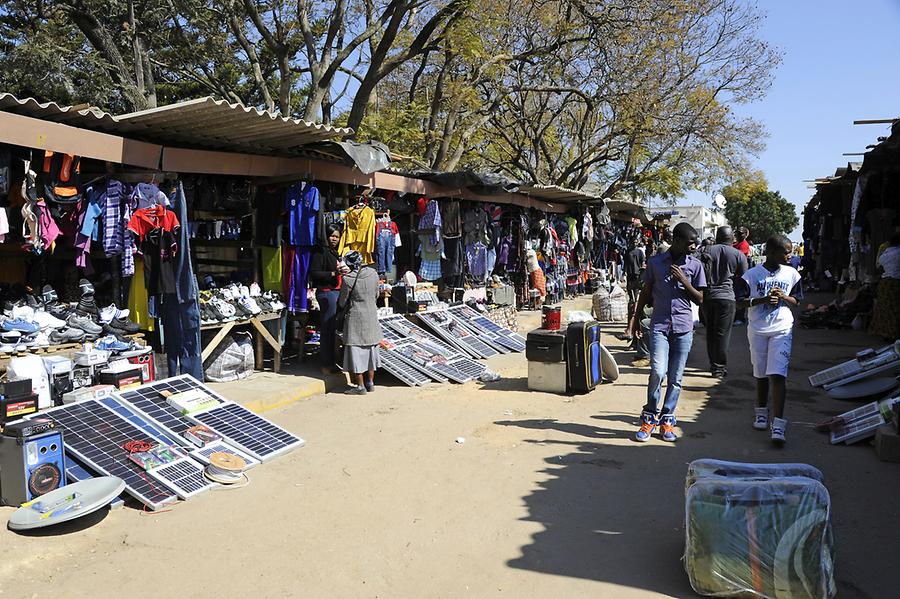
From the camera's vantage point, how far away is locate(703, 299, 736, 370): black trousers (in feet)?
28.9

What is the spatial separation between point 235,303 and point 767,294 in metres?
6.10

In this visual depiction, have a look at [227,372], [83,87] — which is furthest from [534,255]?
[83,87]

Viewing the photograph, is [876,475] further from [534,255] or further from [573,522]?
[534,255]

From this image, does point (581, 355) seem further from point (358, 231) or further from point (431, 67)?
point (431, 67)

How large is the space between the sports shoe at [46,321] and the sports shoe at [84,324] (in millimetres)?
90

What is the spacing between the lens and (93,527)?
Result: 4.41m

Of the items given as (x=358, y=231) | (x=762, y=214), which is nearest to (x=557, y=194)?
(x=358, y=231)

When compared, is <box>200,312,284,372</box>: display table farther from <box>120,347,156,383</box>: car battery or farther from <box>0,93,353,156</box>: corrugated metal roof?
<box>0,93,353,156</box>: corrugated metal roof

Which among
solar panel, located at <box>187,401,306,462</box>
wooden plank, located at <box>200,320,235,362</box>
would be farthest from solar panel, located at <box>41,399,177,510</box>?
wooden plank, located at <box>200,320,235,362</box>

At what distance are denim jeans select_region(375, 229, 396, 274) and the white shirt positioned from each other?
7.74 m

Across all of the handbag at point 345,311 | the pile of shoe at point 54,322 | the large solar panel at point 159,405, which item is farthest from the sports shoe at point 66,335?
the handbag at point 345,311

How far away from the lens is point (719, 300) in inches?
347

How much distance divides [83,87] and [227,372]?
9827 millimetres

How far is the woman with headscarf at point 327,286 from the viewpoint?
8.99 m
